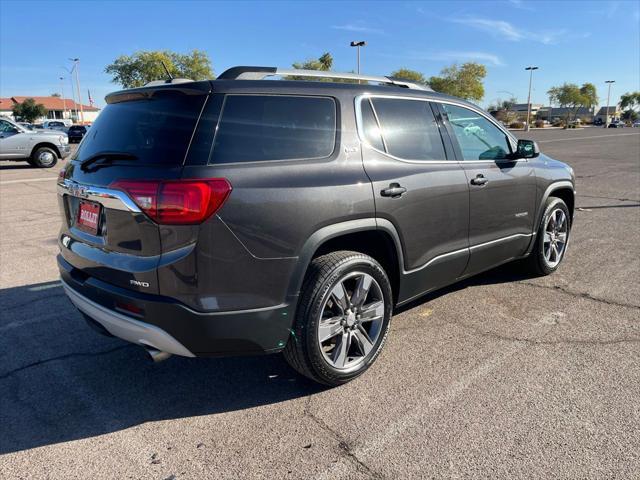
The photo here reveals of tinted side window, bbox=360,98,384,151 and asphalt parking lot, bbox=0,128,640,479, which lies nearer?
asphalt parking lot, bbox=0,128,640,479

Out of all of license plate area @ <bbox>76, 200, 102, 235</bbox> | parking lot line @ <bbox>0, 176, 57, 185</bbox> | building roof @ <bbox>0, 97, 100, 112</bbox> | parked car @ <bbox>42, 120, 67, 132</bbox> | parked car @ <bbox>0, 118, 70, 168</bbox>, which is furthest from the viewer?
building roof @ <bbox>0, 97, 100, 112</bbox>

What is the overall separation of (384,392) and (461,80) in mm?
92652

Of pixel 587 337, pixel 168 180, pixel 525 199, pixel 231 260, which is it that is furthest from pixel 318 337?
pixel 525 199

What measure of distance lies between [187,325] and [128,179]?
2.71ft

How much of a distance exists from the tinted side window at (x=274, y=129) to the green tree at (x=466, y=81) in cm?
8895

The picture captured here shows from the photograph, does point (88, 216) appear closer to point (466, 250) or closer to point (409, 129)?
point (409, 129)

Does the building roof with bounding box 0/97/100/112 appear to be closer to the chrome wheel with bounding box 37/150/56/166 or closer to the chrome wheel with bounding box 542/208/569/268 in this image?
the chrome wheel with bounding box 37/150/56/166

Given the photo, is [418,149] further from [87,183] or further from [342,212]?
[87,183]

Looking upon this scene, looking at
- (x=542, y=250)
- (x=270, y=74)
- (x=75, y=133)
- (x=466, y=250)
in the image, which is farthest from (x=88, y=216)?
(x=75, y=133)

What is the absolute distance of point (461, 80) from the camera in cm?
8738

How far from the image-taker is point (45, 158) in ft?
57.4

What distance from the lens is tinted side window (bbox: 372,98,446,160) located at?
3408 mm

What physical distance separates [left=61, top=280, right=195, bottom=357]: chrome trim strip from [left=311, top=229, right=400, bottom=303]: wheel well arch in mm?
947

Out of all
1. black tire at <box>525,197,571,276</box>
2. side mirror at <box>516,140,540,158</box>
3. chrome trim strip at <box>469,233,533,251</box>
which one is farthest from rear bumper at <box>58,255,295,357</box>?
black tire at <box>525,197,571,276</box>
